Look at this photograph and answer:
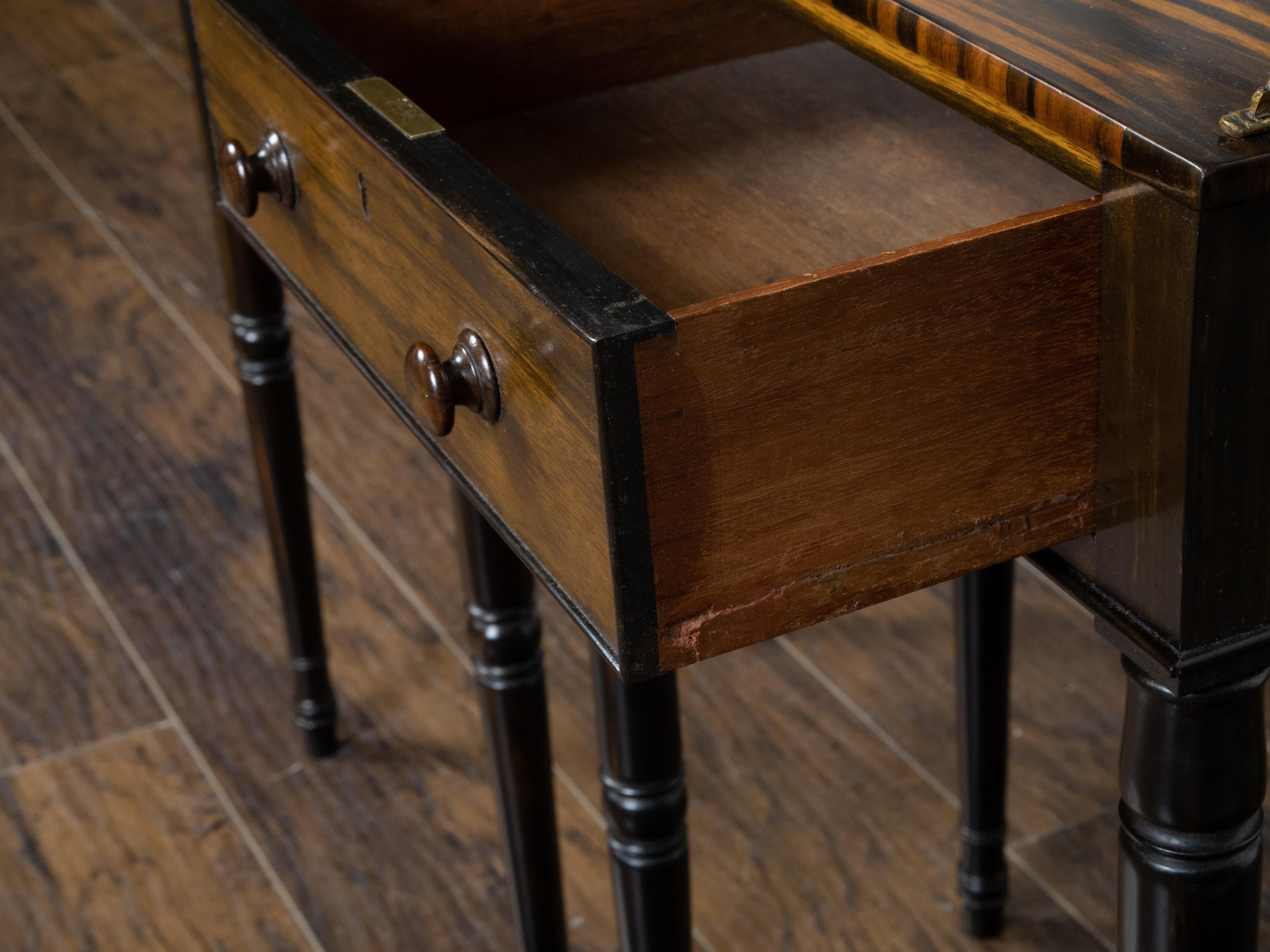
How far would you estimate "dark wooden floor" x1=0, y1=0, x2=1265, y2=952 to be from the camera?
3.77 feet

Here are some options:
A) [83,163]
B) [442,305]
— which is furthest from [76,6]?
[442,305]

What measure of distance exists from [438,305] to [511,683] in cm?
36

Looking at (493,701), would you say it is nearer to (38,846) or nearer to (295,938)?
(295,938)

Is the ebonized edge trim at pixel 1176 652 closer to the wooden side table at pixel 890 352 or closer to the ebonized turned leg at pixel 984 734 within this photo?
the wooden side table at pixel 890 352

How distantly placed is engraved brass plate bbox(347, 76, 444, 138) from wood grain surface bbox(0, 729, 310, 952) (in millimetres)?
702

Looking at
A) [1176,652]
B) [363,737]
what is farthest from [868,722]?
[1176,652]

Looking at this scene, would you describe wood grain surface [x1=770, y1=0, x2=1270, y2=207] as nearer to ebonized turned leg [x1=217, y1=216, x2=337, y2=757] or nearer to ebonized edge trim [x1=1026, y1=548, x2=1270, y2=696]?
ebonized edge trim [x1=1026, y1=548, x2=1270, y2=696]

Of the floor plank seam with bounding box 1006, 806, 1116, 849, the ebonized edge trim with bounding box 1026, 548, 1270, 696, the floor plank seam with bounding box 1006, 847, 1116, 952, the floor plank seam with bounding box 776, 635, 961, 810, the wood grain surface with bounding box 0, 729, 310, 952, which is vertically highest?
the ebonized edge trim with bounding box 1026, 548, 1270, 696

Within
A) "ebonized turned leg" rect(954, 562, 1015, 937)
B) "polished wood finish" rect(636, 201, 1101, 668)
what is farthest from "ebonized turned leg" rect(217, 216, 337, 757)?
"polished wood finish" rect(636, 201, 1101, 668)

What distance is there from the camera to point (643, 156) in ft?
2.54

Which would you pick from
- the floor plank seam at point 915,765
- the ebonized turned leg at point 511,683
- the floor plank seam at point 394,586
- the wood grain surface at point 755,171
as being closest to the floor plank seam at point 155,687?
the floor plank seam at point 394,586

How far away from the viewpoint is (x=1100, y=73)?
0.50m

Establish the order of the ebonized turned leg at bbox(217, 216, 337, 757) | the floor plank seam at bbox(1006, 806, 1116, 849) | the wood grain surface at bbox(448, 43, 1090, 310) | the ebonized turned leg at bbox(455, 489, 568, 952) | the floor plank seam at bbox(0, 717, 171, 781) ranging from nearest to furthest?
the wood grain surface at bbox(448, 43, 1090, 310)
the ebonized turned leg at bbox(455, 489, 568, 952)
the ebonized turned leg at bbox(217, 216, 337, 757)
the floor plank seam at bbox(1006, 806, 1116, 849)
the floor plank seam at bbox(0, 717, 171, 781)

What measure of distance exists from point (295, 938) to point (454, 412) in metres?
0.66
